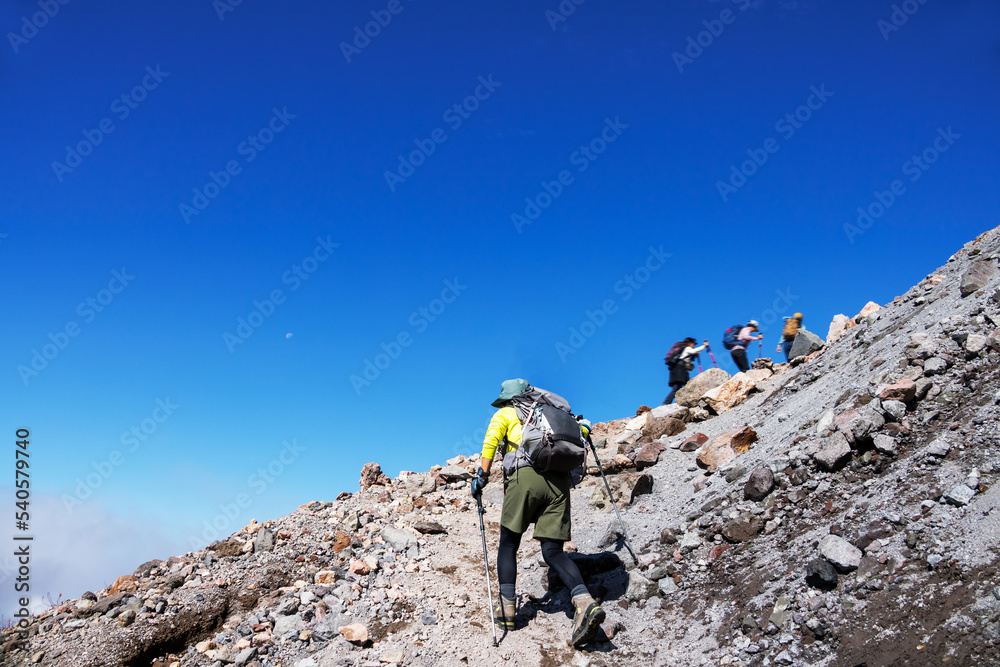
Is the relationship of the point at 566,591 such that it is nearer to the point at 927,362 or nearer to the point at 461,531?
the point at 461,531

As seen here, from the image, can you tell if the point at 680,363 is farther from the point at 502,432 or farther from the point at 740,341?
the point at 502,432

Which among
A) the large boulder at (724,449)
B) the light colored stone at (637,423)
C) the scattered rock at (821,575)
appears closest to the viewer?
the scattered rock at (821,575)

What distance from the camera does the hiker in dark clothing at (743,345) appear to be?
1716cm

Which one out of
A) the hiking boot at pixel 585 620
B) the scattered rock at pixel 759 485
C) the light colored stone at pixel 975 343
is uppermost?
the light colored stone at pixel 975 343

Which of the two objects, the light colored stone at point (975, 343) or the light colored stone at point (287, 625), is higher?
the light colored stone at point (975, 343)

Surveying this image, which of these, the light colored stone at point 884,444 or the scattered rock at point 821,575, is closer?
the scattered rock at point 821,575

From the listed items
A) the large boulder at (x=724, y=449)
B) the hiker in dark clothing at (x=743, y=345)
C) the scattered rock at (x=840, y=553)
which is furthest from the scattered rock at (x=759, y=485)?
the hiker in dark clothing at (x=743, y=345)

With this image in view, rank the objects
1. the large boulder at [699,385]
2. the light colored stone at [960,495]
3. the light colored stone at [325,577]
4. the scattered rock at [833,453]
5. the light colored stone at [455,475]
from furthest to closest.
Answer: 1. the large boulder at [699,385]
2. the light colored stone at [455,475]
3. the light colored stone at [325,577]
4. the scattered rock at [833,453]
5. the light colored stone at [960,495]

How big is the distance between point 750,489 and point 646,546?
5.01ft

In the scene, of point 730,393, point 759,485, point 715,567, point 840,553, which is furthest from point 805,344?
point 840,553

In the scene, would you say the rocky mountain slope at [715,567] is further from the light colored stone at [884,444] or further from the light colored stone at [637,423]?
the light colored stone at [637,423]

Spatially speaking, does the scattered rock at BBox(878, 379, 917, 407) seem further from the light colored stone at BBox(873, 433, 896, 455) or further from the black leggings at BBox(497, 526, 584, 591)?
the black leggings at BBox(497, 526, 584, 591)

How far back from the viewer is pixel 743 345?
17297 mm

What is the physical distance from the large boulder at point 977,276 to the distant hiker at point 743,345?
6.87m
